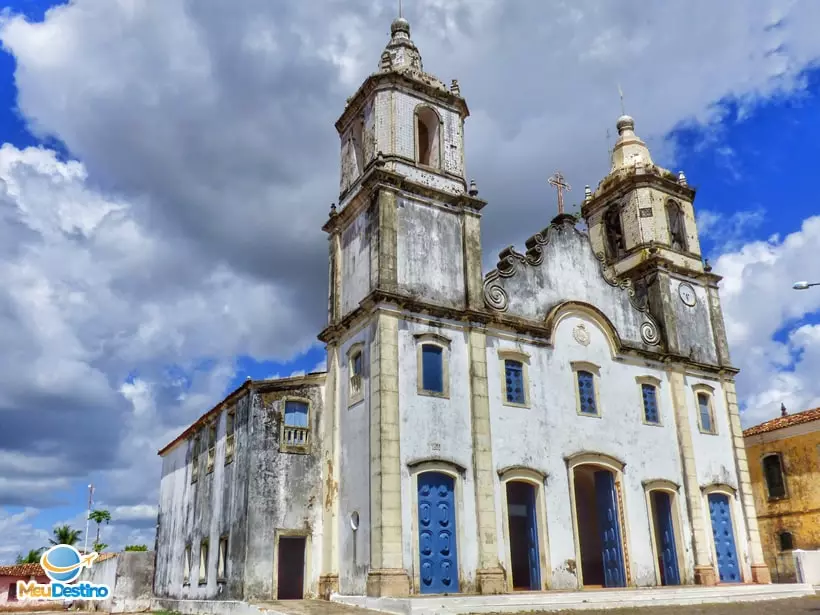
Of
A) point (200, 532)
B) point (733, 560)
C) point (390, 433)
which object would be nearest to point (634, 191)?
point (733, 560)

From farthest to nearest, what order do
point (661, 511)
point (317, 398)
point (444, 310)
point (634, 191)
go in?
point (634, 191) < point (661, 511) < point (317, 398) < point (444, 310)

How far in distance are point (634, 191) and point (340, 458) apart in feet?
48.9

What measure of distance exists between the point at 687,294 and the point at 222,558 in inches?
695

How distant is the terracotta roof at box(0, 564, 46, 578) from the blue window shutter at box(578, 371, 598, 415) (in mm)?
25857

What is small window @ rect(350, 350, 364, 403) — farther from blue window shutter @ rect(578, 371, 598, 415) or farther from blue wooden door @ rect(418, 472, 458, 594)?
blue window shutter @ rect(578, 371, 598, 415)

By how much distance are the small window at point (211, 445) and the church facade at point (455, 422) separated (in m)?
0.12

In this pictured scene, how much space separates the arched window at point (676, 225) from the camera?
27703 millimetres

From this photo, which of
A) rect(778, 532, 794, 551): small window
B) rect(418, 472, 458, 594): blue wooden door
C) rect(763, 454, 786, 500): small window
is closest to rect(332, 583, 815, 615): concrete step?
rect(418, 472, 458, 594): blue wooden door

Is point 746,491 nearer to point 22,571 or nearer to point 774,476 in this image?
point 774,476

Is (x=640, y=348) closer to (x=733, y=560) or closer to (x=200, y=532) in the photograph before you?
(x=733, y=560)

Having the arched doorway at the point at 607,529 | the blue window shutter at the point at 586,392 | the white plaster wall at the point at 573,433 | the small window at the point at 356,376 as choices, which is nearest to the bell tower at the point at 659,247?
the white plaster wall at the point at 573,433

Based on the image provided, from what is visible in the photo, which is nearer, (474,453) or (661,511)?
(474,453)

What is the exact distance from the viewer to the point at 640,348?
24.1 meters

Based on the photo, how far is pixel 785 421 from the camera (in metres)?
29.1
